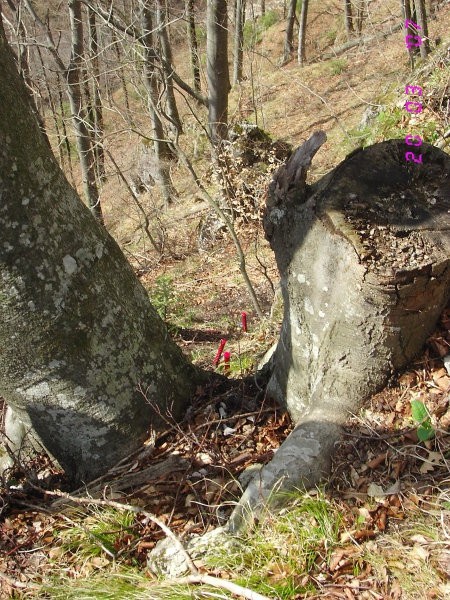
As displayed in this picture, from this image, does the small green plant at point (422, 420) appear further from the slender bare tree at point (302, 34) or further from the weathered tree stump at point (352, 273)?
the slender bare tree at point (302, 34)

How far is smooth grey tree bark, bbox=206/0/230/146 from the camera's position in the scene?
8898 mm

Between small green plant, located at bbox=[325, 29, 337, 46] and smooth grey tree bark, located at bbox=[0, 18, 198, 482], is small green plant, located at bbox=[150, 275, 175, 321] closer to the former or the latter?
smooth grey tree bark, located at bbox=[0, 18, 198, 482]

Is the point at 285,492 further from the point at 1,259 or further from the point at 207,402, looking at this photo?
the point at 1,259

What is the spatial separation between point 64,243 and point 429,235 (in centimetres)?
159

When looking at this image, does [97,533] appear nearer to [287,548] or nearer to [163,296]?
[287,548]

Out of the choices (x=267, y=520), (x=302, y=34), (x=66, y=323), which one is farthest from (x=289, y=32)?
(x=267, y=520)

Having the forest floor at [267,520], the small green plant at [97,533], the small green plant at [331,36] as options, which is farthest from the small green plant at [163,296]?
the small green plant at [331,36]

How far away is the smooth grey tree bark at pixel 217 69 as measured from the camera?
29.2ft

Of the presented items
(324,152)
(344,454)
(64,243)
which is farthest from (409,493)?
(324,152)

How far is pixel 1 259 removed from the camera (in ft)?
6.75

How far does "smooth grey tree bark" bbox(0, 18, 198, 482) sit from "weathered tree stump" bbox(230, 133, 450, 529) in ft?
2.60

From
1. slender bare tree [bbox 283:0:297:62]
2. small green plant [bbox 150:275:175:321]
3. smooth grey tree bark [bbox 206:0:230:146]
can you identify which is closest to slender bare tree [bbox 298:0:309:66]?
slender bare tree [bbox 283:0:297:62]

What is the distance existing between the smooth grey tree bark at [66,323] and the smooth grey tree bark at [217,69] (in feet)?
23.0

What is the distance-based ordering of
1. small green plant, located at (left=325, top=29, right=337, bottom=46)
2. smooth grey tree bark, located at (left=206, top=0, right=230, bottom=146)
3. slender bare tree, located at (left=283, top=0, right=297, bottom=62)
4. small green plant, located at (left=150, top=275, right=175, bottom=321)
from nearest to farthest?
small green plant, located at (left=150, top=275, right=175, bottom=321), smooth grey tree bark, located at (left=206, top=0, right=230, bottom=146), slender bare tree, located at (left=283, top=0, right=297, bottom=62), small green plant, located at (left=325, top=29, right=337, bottom=46)
